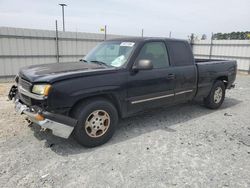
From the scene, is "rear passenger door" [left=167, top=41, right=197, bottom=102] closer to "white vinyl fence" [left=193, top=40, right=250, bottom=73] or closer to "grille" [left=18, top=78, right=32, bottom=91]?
"grille" [left=18, top=78, right=32, bottom=91]

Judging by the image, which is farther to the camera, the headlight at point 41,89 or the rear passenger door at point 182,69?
the rear passenger door at point 182,69

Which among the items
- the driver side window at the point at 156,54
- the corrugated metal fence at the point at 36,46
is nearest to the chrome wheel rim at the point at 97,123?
the driver side window at the point at 156,54

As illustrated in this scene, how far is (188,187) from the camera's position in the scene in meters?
2.52

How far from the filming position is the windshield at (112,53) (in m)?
3.87

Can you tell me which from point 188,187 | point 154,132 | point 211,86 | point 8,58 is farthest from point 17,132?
point 8,58

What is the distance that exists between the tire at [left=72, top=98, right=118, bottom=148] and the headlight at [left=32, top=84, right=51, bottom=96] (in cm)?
54

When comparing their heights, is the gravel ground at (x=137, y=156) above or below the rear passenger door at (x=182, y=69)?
below

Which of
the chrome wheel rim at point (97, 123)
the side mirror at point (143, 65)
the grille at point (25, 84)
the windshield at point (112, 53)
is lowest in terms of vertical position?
the chrome wheel rim at point (97, 123)

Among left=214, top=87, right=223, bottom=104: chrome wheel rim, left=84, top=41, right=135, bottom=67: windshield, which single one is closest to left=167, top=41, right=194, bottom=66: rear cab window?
left=84, top=41, right=135, bottom=67: windshield

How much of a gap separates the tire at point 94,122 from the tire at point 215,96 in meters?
3.14

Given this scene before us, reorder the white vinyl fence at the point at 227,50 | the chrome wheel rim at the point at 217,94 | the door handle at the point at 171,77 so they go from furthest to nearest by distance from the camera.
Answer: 1. the white vinyl fence at the point at 227,50
2. the chrome wheel rim at the point at 217,94
3. the door handle at the point at 171,77

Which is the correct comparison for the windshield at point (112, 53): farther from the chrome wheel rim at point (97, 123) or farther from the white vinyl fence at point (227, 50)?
the white vinyl fence at point (227, 50)

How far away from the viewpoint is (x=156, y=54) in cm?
427

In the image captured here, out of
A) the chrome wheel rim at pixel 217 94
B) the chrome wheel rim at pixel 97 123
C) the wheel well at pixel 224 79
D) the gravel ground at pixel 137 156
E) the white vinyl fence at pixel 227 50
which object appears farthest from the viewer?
the white vinyl fence at pixel 227 50
